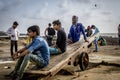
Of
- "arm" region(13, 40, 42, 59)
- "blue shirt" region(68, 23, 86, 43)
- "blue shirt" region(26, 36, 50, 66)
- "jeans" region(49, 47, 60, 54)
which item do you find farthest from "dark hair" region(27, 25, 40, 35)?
"blue shirt" region(68, 23, 86, 43)

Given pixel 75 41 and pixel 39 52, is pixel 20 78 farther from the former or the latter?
pixel 75 41

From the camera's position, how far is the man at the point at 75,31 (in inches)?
502

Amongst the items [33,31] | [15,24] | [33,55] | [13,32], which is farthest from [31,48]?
[13,32]

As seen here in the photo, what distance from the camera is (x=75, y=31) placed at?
43.2 ft

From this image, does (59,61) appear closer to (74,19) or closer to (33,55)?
(33,55)

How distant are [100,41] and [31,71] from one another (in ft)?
62.0

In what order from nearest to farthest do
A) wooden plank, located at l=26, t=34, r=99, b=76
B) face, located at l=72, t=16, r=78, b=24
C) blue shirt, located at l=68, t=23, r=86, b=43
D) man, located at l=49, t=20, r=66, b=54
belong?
1. wooden plank, located at l=26, t=34, r=99, b=76
2. man, located at l=49, t=20, r=66, b=54
3. face, located at l=72, t=16, r=78, b=24
4. blue shirt, located at l=68, t=23, r=86, b=43

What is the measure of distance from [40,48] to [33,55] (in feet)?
1.13

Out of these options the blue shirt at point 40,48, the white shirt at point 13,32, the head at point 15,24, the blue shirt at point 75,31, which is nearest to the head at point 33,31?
the blue shirt at point 40,48

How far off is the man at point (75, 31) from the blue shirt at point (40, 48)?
4145 mm

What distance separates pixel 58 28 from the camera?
10.0m

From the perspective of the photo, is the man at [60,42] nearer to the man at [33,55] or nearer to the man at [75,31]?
the man at [33,55]

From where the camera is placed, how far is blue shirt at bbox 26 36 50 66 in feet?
27.2

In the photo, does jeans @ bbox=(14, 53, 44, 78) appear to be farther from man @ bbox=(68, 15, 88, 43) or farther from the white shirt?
the white shirt
